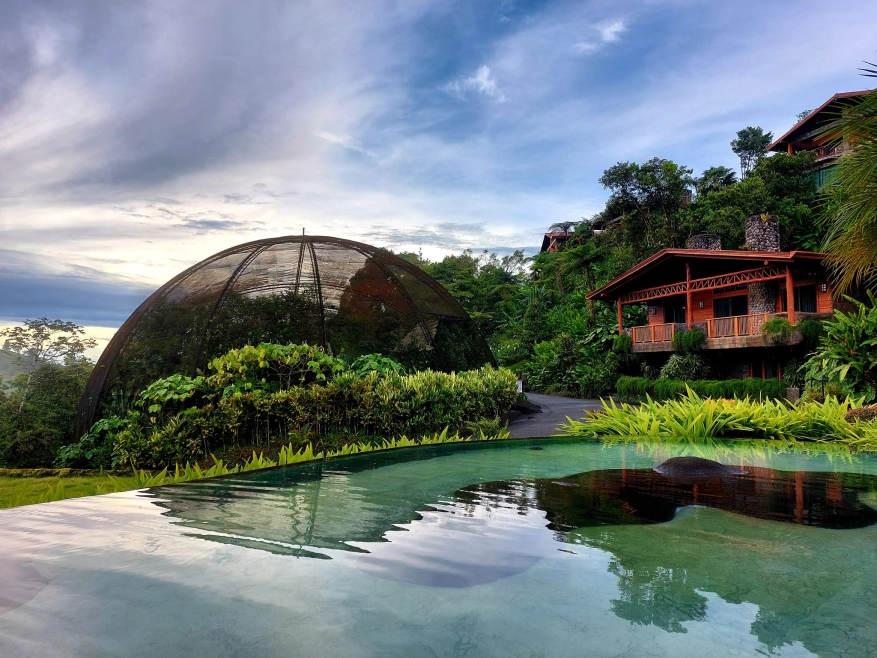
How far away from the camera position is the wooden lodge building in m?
17.4

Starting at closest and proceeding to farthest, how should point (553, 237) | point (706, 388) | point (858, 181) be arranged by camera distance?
point (858, 181)
point (706, 388)
point (553, 237)

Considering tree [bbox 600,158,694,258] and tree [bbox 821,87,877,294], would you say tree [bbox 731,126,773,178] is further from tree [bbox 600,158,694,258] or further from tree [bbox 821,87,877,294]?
tree [bbox 821,87,877,294]

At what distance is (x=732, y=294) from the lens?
2153cm

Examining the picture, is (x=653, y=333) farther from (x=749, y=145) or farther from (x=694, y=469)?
(x=749, y=145)

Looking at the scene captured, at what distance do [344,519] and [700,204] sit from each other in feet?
101

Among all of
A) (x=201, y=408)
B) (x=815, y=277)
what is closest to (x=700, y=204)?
(x=815, y=277)

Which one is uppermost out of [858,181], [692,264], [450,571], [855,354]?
[692,264]

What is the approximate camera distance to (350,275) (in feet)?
38.5

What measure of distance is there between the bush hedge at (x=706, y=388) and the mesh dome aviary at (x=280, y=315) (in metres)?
6.99

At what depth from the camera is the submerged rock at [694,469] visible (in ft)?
18.5

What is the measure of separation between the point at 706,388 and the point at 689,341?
8.76 ft

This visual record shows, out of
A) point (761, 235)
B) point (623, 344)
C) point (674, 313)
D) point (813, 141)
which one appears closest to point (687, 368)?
point (623, 344)

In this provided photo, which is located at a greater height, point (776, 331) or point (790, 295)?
point (790, 295)

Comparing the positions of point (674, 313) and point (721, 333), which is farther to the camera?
point (674, 313)
